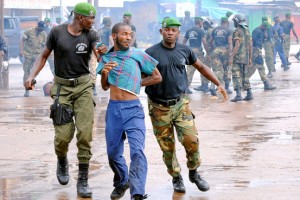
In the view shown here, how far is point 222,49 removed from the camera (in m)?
20.0

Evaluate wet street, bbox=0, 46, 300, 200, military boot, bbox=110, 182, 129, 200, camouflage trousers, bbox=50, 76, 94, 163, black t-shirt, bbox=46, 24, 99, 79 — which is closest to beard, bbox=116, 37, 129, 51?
black t-shirt, bbox=46, 24, 99, 79

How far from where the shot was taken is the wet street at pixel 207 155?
8.52 m

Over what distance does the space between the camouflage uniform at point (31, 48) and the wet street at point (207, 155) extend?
3008mm

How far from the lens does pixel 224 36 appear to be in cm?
1997

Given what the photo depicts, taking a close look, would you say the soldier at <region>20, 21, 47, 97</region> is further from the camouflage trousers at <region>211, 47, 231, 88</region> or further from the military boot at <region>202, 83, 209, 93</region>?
the camouflage trousers at <region>211, 47, 231, 88</region>

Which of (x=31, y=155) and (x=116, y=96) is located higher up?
(x=116, y=96)

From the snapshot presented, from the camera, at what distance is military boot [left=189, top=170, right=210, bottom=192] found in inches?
332

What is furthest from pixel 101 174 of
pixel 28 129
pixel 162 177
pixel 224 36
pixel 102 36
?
pixel 102 36

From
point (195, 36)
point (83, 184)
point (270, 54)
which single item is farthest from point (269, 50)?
point (83, 184)

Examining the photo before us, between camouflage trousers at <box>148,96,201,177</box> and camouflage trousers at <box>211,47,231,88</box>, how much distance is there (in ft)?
37.5

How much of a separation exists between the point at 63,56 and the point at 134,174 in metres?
1.51

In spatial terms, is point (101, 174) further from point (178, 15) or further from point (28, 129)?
point (178, 15)

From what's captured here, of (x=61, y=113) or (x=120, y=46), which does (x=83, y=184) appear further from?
(x=120, y=46)

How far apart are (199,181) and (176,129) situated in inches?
21.0
